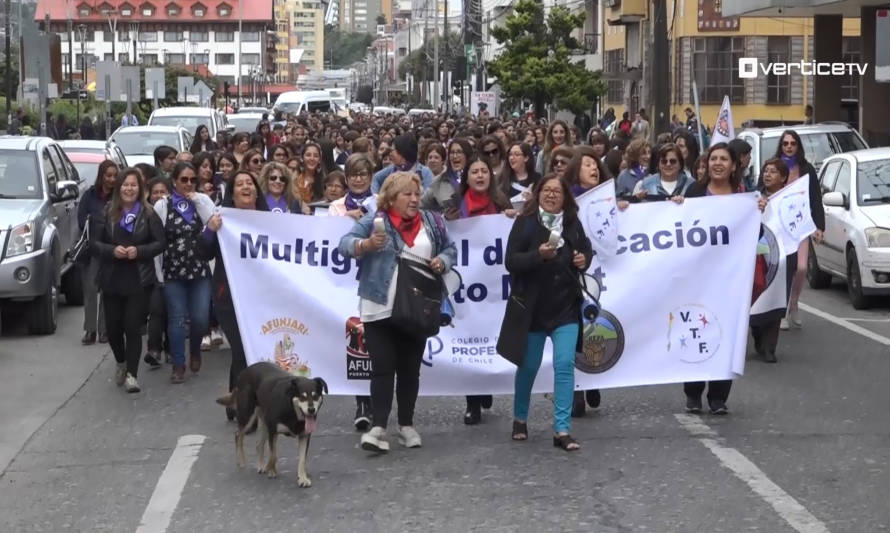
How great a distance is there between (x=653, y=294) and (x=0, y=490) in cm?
417

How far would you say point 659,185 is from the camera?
12211 mm

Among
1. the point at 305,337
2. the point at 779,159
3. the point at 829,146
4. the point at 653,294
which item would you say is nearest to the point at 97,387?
the point at 305,337

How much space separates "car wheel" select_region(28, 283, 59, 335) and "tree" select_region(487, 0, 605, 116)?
3971 centimetres

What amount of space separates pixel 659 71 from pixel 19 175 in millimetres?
19275

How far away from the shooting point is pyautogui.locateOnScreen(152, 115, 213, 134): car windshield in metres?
32.6

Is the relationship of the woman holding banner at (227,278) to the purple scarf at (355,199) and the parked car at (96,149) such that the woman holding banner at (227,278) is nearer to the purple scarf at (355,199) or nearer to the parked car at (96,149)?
the purple scarf at (355,199)

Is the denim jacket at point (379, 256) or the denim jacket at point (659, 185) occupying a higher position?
the denim jacket at point (659, 185)

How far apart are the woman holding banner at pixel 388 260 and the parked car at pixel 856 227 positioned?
25.9 ft

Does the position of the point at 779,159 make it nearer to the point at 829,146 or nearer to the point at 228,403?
the point at 228,403

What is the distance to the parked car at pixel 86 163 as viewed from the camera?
19.9 metres

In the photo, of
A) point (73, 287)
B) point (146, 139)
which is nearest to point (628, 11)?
point (146, 139)

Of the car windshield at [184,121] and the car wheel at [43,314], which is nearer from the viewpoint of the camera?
the car wheel at [43,314]

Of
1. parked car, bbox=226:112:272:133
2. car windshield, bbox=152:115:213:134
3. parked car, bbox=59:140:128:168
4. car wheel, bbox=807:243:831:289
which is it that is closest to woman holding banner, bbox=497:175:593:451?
car wheel, bbox=807:243:831:289

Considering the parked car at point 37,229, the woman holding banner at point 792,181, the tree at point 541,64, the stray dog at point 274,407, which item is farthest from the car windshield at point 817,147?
the tree at point 541,64
